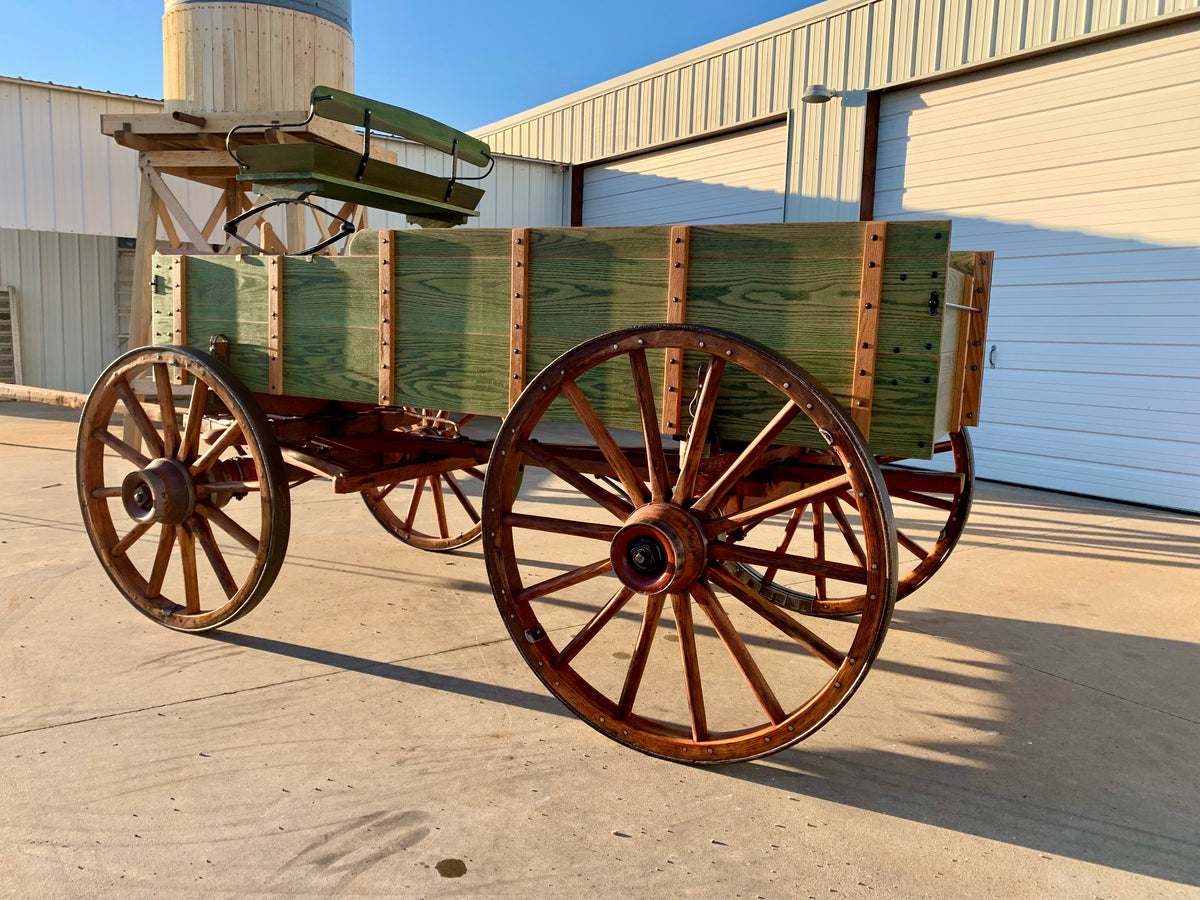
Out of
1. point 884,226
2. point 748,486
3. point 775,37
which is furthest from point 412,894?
point 775,37

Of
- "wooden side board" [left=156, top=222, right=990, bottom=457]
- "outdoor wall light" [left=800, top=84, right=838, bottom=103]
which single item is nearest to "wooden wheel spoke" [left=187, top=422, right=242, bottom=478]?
"wooden side board" [left=156, top=222, right=990, bottom=457]

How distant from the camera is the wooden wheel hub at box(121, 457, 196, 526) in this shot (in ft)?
10.8

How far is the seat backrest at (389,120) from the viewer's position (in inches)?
123

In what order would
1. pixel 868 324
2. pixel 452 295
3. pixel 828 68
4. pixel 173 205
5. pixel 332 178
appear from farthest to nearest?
pixel 828 68 → pixel 173 205 → pixel 332 178 → pixel 452 295 → pixel 868 324

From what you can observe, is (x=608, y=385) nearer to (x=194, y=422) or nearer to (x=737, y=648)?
(x=737, y=648)

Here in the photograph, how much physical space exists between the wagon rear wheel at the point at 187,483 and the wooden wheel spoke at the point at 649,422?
1.41 metres

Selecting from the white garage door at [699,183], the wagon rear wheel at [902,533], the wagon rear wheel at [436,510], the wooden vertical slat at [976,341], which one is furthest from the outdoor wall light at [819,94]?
the wooden vertical slat at [976,341]

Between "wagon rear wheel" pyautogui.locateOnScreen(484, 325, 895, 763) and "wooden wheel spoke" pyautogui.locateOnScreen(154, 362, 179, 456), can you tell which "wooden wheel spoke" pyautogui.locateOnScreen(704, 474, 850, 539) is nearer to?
"wagon rear wheel" pyautogui.locateOnScreen(484, 325, 895, 763)

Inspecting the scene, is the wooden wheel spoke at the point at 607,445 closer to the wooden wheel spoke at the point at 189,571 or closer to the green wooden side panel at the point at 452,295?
the green wooden side panel at the point at 452,295

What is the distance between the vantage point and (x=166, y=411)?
11.3ft

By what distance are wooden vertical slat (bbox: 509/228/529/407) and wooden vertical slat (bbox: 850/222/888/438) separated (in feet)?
3.31

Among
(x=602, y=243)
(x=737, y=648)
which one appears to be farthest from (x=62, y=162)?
(x=737, y=648)

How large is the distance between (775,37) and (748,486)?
26.2 feet

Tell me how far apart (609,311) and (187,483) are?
1.80m
